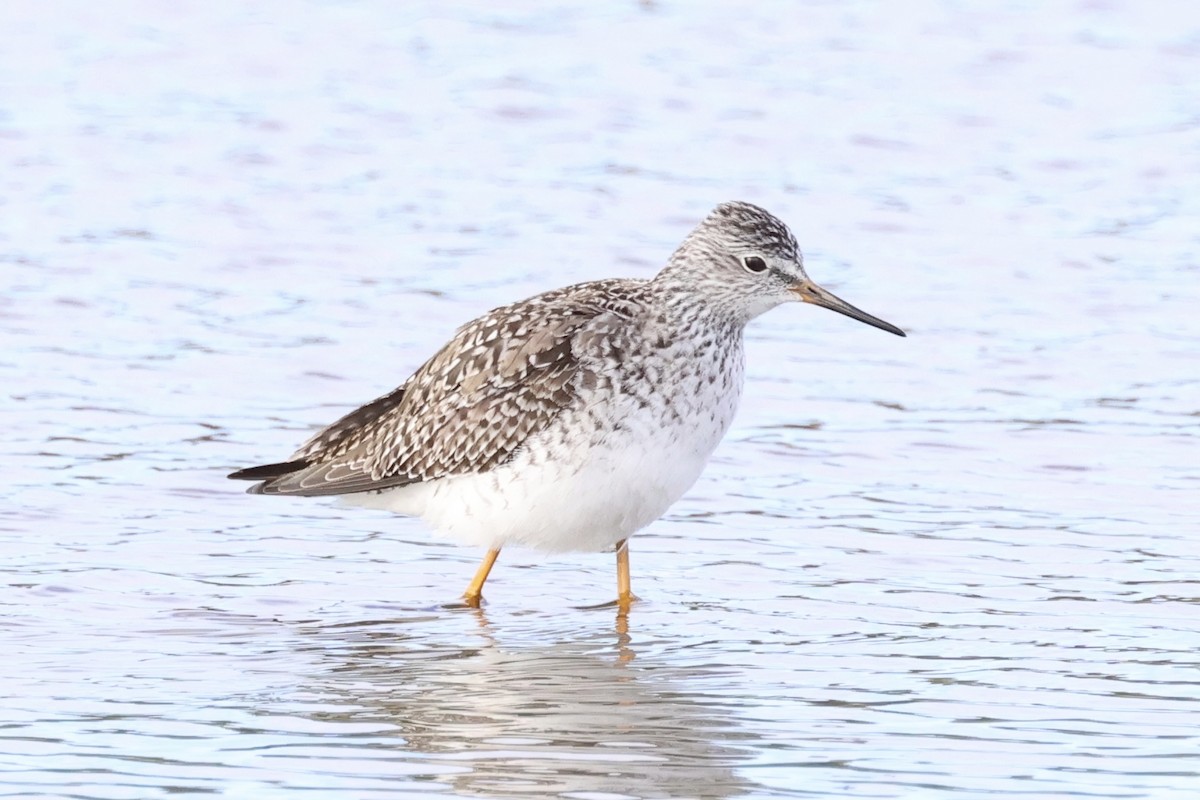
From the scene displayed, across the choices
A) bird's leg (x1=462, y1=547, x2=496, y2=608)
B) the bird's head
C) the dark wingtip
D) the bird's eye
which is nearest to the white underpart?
bird's leg (x1=462, y1=547, x2=496, y2=608)

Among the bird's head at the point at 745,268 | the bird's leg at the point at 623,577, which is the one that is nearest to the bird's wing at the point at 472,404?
the bird's head at the point at 745,268

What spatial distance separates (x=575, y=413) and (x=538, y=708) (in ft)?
5.69

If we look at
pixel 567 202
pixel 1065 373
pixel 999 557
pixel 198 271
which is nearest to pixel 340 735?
pixel 999 557

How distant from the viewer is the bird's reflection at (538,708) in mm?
7500

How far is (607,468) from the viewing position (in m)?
9.62

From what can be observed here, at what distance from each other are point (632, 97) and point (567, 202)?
10.1 feet

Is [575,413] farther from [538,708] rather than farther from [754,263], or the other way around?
[538,708]

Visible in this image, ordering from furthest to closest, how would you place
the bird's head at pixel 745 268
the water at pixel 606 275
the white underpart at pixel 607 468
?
the bird's head at pixel 745 268 → the white underpart at pixel 607 468 → the water at pixel 606 275

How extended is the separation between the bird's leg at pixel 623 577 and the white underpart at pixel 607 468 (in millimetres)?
91

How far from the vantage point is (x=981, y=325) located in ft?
48.0

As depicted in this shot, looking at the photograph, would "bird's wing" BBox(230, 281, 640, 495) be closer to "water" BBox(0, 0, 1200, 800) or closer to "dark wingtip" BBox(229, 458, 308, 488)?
"dark wingtip" BBox(229, 458, 308, 488)

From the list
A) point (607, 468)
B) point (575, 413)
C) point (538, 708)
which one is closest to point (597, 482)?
point (607, 468)

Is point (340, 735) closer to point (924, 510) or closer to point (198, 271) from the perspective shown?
point (924, 510)

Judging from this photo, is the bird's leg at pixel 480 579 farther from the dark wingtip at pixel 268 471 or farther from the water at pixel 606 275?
the dark wingtip at pixel 268 471
